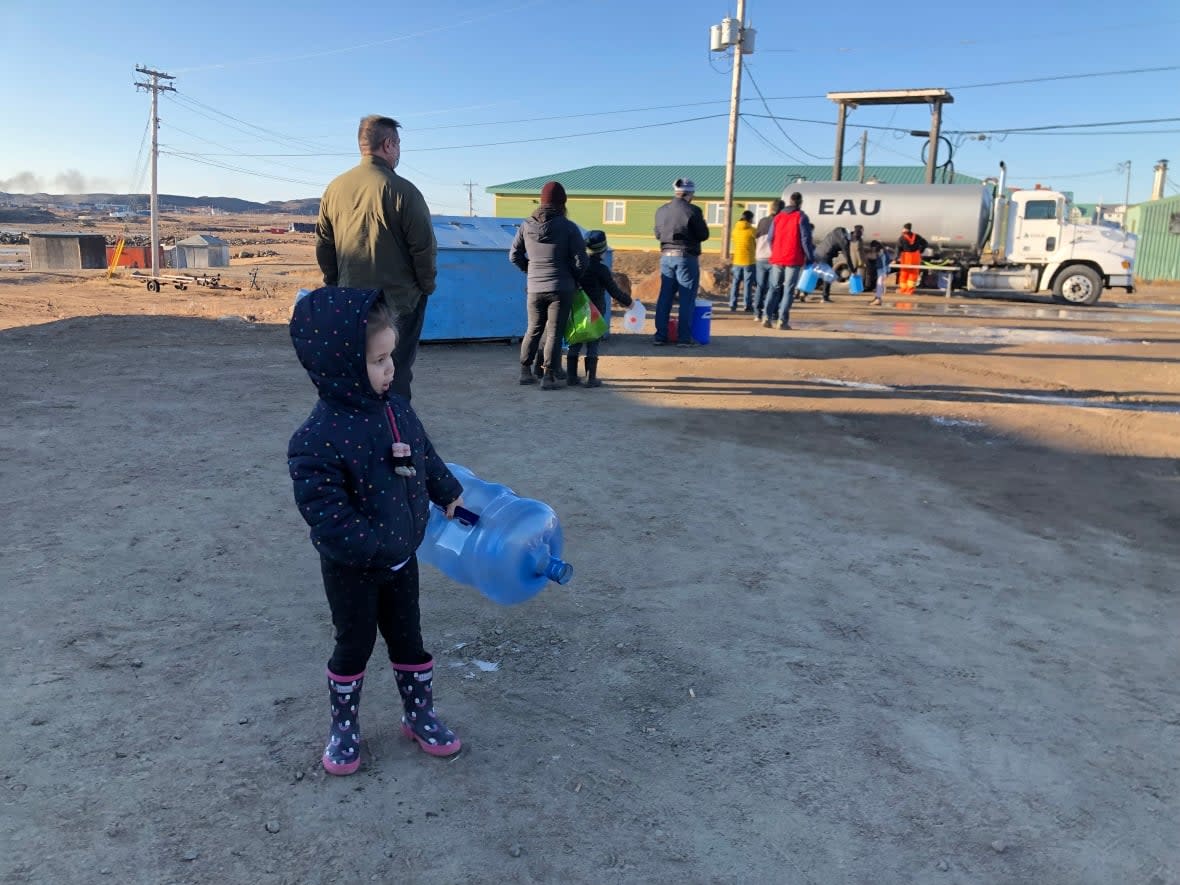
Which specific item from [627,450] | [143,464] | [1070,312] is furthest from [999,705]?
[1070,312]

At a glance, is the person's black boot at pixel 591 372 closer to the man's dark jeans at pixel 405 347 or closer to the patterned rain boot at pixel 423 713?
the man's dark jeans at pixel 405 347

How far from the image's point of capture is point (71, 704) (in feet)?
9.33

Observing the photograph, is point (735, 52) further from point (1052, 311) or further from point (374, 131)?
point (374, 131)

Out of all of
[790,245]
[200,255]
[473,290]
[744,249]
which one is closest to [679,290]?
[790,245]

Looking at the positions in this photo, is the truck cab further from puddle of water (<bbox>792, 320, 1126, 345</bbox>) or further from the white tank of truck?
puddle of water (<bbox>792, 320, 1126, 345</bbox>)

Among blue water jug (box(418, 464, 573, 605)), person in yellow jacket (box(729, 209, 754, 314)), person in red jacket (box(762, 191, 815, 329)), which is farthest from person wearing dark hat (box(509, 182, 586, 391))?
person in yellow jacket (box(729, 209, 754, 314))

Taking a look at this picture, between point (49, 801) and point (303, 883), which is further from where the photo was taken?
point (49, 801)

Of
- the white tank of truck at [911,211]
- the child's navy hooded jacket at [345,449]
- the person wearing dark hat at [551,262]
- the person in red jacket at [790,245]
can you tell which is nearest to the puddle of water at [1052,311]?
the white tank of truck at [911,211]

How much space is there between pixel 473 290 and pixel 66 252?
2841 cm

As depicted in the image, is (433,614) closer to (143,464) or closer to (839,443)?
(143,464)

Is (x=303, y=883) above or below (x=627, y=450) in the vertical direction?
below

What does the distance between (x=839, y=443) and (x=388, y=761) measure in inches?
189

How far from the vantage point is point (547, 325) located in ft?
26.2

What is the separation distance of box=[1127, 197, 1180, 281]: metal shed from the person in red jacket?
1083 inches
